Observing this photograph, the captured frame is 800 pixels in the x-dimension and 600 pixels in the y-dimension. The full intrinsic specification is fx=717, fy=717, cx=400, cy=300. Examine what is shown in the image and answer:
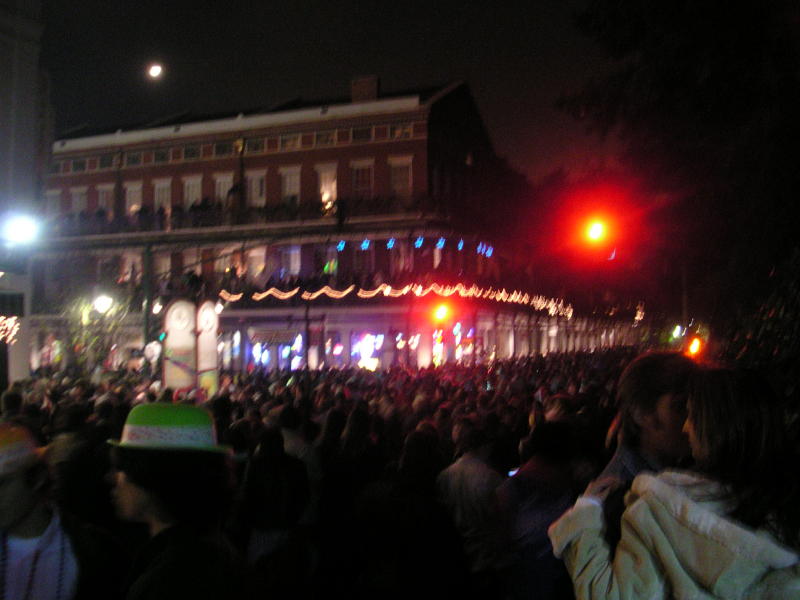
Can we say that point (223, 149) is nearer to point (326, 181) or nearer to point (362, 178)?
point (326, 181)

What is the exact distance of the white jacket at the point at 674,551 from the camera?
1.91 metres

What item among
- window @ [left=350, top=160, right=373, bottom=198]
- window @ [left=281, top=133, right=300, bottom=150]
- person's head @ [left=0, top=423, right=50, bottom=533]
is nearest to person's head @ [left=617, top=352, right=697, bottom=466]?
person's head @ [left=0, top=423, right=50, bottom=533]

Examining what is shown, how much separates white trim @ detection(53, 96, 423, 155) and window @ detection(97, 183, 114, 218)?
221 cm

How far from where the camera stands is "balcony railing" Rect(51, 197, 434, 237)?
3350cm

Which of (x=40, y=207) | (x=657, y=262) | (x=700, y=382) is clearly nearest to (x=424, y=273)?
(x=657, y=262)

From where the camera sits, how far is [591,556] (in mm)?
2121

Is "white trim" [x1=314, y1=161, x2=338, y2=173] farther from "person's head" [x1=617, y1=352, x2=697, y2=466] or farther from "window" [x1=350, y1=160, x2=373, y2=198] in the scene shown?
"person's head" [x1=617, y1=352, x2=697, y2=466]

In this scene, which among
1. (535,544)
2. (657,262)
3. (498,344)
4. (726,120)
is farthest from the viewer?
(498,344)

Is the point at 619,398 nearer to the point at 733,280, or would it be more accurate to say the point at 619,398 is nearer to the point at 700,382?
the point at 700,382

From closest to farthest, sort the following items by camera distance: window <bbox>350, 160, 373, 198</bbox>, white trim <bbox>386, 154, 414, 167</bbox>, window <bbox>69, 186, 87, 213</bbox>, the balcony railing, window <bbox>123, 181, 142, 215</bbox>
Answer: white trim <bbox>386, 154, 414, 167</bbox> < the balcony railing < window <bbox>350, 160, 373, 198</bbox> < window <bbox>123, 181, 142, 215</bbox> < window <bbox>69, 186, 87, 213</bbox>

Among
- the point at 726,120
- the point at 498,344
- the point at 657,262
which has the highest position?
the point at 726,120

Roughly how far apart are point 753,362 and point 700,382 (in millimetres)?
3861

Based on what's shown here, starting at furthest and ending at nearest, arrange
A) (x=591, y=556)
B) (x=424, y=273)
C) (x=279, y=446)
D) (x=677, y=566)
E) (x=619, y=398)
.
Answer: (x=424, y=273) < (x=279, y=446) < (x=619, y=398) < (x=591, y=556) < (x=677, y=566)

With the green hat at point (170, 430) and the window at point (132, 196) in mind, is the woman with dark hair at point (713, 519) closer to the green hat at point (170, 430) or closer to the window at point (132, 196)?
the green hat at point (170, 430)
